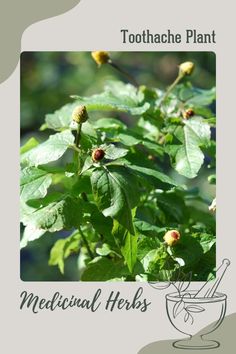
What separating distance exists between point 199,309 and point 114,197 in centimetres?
32

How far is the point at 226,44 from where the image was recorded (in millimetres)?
1432

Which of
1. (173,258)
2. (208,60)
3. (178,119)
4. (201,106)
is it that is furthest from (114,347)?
(208,60)

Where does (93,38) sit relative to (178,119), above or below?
above

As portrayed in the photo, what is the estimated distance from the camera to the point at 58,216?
120cm

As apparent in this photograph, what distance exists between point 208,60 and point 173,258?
2.57m

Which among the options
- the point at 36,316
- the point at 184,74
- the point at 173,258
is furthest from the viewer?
the point at 184,74

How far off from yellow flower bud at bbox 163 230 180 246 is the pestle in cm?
16

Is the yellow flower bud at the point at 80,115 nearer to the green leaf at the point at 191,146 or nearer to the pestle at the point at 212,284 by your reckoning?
the green leaf at the point at 191,146

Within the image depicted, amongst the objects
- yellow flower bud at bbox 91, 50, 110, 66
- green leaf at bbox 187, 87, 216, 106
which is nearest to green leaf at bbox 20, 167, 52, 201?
yellow flower bud at bbox 91, 50, 110, 66

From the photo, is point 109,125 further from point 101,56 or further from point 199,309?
point 199,309

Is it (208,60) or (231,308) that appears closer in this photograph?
(231,308)

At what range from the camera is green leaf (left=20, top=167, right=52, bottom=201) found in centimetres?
127

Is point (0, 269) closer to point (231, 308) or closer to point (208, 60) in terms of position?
point (231, 308)

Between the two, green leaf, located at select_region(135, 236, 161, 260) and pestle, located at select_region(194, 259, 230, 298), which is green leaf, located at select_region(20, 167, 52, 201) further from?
pestle, located at select_region(194, 259, 230, 298)
